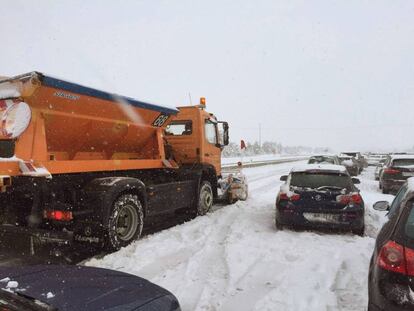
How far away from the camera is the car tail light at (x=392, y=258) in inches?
113

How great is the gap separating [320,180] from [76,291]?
6.05m

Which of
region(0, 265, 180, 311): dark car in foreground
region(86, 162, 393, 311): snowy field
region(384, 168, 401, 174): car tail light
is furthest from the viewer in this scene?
region(384, 168, 401, 174): car tail light

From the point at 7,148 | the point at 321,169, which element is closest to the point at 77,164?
the point at 7,148

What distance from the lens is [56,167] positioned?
229 inches

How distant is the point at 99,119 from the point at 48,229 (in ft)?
6.84

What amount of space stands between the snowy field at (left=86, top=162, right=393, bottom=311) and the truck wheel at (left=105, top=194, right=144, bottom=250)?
0.68ft

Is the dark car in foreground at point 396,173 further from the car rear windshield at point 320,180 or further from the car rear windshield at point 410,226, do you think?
the car rear windshield at point 410,226

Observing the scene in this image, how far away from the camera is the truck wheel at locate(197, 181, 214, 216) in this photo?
9969 millimetres

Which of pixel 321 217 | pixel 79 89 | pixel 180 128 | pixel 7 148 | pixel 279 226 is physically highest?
pixel 79 89

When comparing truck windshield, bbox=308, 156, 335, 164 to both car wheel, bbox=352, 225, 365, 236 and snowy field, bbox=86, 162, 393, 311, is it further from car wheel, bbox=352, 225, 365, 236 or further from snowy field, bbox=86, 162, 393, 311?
car wheel, bbox=352, 225, 365, 236

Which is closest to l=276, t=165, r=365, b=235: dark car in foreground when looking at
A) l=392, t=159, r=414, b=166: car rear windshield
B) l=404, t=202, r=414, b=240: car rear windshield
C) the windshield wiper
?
l=404, t=202, r=414, b=240: car rear windshield

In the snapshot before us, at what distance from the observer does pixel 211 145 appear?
11.0m

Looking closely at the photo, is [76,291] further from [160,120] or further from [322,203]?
[160,120]

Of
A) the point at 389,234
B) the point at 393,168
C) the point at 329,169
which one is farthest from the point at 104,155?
the point at 393,168
